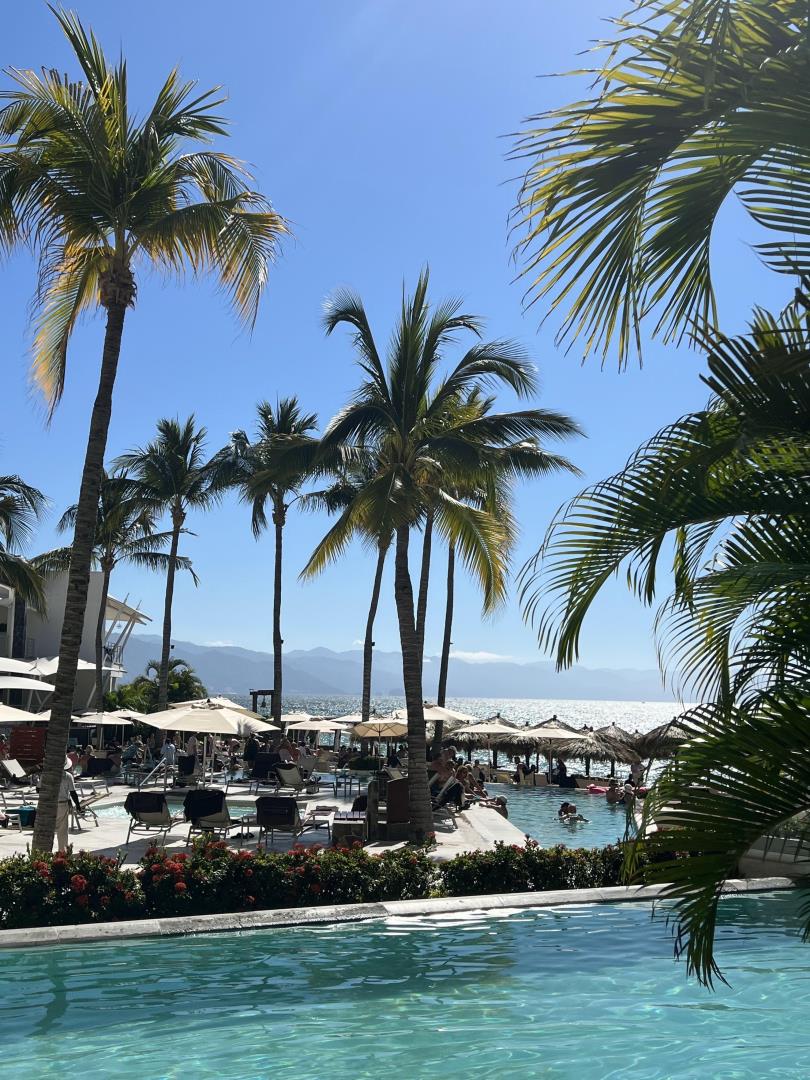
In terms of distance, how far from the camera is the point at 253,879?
10609 millimetres

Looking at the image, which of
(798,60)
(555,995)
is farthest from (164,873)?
(798,60)

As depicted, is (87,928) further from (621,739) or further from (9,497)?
(621,739)

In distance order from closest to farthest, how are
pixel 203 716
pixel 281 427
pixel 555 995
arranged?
pixel 555 995, pixel 203 716, pixel 281 427

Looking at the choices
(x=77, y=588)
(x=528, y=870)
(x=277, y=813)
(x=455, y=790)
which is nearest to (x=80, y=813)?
(x=277, y=813)

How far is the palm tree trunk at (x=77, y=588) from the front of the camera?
11031 millimetres

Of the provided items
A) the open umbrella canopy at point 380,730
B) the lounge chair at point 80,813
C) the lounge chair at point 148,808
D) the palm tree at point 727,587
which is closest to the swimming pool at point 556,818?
the open umbrella canopy at point 380,730

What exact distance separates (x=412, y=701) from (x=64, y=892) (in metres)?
7.87

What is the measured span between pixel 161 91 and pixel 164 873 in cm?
885

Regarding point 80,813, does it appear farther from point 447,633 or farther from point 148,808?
point 447,633

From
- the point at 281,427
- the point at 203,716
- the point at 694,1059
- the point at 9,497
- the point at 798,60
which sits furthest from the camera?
the point at 281,427

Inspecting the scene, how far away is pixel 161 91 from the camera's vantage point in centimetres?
1140

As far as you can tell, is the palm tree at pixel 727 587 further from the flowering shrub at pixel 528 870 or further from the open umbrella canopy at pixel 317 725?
the open umbrella canopy at pixel 317 725

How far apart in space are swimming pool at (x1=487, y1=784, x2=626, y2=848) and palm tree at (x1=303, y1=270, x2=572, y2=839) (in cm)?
507

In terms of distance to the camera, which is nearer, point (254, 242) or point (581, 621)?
point (581, 621)
